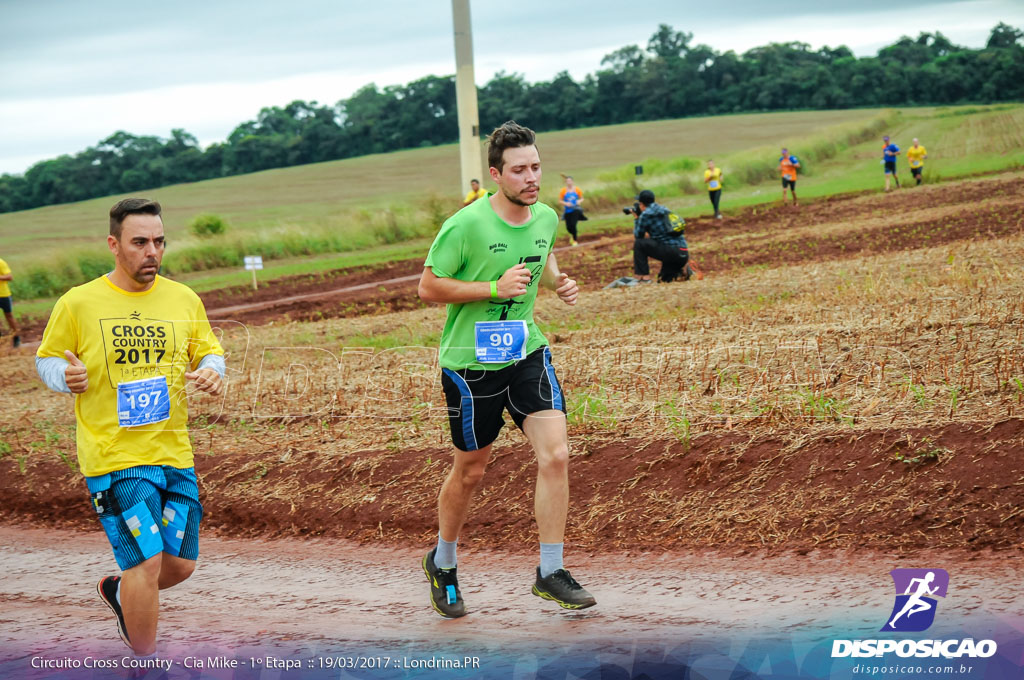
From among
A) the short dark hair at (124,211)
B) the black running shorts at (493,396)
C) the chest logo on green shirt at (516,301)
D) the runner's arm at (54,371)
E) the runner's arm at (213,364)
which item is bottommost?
the black running shorts at (493,396)

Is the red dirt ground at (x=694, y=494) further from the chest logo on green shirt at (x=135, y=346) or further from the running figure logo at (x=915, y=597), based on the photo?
the chest logo on green shirt at (x=135, y=346)

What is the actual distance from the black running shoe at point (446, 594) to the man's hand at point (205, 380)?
1.52 meters

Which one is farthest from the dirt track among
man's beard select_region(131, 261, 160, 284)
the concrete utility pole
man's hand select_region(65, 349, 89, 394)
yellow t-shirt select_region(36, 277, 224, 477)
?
the concrete utility pole

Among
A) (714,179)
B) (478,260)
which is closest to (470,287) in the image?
(478,260)

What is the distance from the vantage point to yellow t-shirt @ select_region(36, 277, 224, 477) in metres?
4.74

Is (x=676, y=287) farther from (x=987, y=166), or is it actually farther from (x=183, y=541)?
(x=987, y=166)

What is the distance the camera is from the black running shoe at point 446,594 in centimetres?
541

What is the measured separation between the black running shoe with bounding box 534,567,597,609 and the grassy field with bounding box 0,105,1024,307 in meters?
24.4

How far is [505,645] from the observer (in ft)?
16.3

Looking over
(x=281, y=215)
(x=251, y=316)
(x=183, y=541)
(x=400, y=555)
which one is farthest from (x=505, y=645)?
(x=281, y=215)

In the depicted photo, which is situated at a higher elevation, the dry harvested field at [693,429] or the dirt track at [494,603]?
the dry harvested field at [693,429]

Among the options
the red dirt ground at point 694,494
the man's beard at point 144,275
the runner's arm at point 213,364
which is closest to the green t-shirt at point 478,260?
the runner's arm at point 213,364

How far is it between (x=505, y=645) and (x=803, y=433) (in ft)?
9.26

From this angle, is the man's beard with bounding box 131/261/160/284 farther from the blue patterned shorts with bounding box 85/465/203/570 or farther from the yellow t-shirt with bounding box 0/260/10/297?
the yellow t-shirt with bounding box 0/260/10/297
